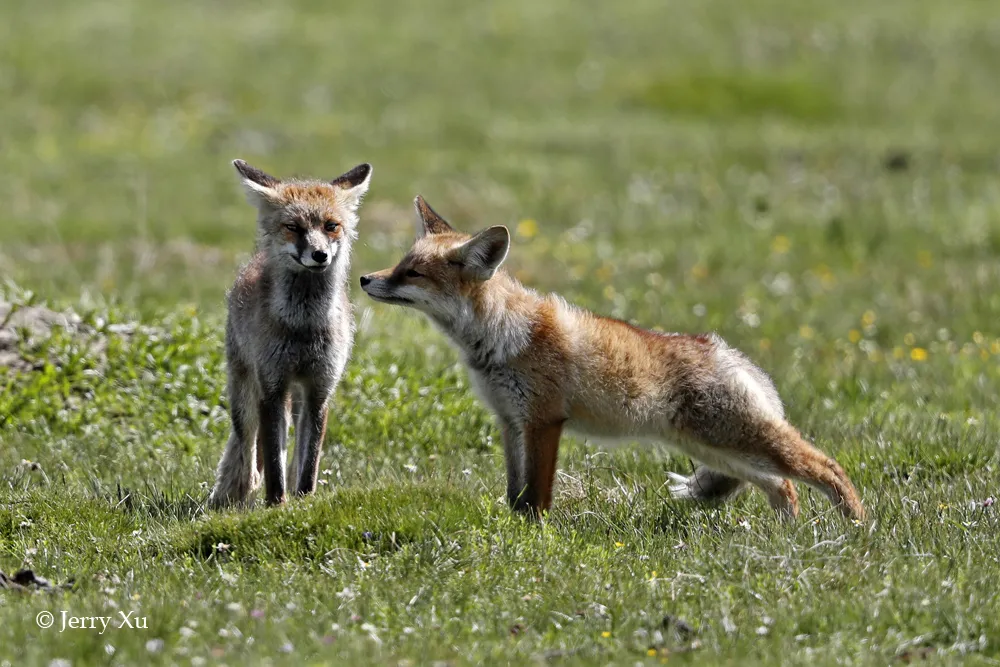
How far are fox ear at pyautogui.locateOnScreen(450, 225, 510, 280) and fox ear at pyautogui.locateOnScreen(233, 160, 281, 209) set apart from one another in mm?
1208

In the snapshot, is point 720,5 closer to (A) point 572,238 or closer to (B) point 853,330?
(A) point 572,238

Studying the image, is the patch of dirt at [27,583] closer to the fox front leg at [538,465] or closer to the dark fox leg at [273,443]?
the dark fox leg at [273,443]

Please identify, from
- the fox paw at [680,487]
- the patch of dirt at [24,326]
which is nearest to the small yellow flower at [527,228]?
the patch of dirt at [24,326]

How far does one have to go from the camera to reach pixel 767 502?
7574mm

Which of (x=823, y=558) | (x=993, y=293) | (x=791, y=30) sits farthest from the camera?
(x=791, y=30)

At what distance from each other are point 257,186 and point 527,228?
9.74 m

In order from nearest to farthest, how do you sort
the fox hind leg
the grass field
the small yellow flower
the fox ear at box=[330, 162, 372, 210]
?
the grass field < the fox hind leg < the fox ear at box=[330, 162, 372, 210] < the small yellow flower

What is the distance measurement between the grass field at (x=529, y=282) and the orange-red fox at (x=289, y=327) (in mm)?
433

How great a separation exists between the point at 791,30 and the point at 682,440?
26.0 metres

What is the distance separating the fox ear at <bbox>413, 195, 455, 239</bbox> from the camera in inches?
316

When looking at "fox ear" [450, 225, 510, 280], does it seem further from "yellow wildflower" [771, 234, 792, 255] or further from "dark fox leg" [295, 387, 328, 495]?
"yellow wildflower" [771, 234, 792, 255]

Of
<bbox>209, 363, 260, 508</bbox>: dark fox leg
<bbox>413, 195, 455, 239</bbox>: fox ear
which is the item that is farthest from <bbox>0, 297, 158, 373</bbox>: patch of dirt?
<bbox>413, 195, 455, 239</bbox>: fox ear

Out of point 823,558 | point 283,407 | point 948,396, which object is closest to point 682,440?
point 823,558

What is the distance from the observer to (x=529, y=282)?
1466 centimetres
